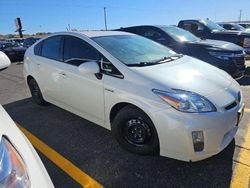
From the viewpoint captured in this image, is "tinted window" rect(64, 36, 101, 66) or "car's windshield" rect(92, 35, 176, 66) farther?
"tinted window" rect(64, 36, 101, 66)

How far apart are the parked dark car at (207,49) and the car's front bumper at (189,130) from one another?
10.9 feet

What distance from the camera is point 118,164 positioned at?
2.92 meters

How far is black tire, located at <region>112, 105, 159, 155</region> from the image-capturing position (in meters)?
2.81

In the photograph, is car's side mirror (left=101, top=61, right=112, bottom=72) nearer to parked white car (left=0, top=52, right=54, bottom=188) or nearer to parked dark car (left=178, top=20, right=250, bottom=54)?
parked white car (left=0, top=52, right=54, bottom=188)

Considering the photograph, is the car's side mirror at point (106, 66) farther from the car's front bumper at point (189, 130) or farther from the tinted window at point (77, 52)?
the car's front bumper at point (189, 130)

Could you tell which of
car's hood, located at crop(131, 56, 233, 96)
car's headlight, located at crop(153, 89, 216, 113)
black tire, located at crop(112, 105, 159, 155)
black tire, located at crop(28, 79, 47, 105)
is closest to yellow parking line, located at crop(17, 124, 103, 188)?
black tire, located at crop(112, 105, 159, 155)

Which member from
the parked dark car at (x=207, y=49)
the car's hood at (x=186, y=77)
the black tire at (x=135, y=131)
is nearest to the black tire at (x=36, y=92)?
the black tire at (x=135, y=131)

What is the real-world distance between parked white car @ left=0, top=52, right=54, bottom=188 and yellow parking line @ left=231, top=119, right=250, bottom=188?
195cm

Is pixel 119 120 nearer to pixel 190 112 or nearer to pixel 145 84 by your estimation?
Answer: pixel 145 84

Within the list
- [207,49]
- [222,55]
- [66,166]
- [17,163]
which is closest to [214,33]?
[207,49]

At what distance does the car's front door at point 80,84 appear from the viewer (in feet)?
10.8

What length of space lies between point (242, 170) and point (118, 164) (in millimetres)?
1376

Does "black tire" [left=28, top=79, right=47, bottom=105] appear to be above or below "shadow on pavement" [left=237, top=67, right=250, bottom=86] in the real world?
above

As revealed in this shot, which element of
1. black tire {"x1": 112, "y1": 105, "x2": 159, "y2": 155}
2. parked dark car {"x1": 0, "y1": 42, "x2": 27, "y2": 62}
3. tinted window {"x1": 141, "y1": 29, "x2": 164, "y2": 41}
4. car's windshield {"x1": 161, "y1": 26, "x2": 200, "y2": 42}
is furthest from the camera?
parked dark car {"x1": 0, "y1": 42, "x2": 27, "y2": 62}
